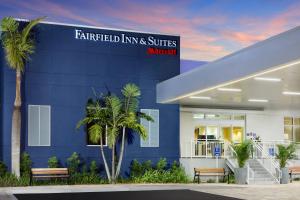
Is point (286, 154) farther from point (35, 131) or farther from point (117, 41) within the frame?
point (35, 131)

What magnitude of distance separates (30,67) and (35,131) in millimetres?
3007

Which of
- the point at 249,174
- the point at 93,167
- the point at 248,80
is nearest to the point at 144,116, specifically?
the point at 93,167

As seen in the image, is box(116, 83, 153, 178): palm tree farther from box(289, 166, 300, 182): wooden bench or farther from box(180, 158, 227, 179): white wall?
box(289, 166, 300, 182): wooden bench

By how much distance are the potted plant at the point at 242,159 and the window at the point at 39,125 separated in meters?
8.98

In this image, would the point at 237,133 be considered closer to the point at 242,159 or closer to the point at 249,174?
the point at 249,174

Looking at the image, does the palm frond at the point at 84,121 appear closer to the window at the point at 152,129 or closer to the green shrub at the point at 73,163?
the green shrub at the point at 73,163

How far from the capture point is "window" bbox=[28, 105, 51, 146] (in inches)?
965

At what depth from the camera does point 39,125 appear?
24.7 m

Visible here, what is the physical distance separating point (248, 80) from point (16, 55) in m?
9.95

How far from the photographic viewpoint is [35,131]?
24.6 meters

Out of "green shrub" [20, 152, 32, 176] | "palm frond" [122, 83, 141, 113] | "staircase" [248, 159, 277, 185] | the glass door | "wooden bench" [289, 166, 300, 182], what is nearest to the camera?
Answer: "green shrub" [20, 152, 32, 176]

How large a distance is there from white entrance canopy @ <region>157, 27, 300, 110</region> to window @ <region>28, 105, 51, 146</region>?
19.0 ft

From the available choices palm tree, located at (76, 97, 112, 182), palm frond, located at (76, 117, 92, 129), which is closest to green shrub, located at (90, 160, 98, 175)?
palm tree, located at (76, 97, 112, 182)

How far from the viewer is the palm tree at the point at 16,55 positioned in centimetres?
2256
